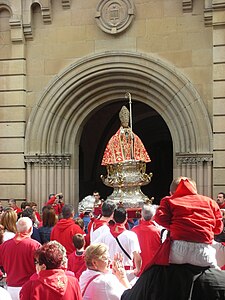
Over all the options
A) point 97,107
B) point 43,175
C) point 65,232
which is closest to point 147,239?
point 65,232

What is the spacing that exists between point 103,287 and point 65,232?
302 centimetres

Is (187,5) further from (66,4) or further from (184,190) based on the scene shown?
(184,190)

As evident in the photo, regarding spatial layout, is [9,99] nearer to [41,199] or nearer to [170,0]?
[41,199]

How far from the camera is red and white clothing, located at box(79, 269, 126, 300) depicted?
170 inches

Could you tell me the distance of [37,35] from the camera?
14.0 meters

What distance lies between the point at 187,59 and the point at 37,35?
3631mm

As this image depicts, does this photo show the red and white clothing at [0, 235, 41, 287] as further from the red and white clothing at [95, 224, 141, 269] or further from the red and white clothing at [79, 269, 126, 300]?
the red and white clothing at [79, 269, 126, 300]

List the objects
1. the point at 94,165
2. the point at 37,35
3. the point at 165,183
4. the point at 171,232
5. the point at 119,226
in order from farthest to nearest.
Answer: the point at 165,183 → the point at 94,165 → the point at 37,35 → the point at 119,226 → the point at 171,232

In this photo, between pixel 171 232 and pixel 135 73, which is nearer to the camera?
pixel 171 232

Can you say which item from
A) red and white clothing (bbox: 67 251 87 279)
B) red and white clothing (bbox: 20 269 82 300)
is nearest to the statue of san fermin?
red and white clothing (bbox: 67 251 87 279)

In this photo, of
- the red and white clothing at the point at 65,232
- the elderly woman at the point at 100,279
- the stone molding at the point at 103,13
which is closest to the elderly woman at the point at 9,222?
the red and white clothing at the point at 65,232

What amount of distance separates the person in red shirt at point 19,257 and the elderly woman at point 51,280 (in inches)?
63.0

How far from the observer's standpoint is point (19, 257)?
5641mm

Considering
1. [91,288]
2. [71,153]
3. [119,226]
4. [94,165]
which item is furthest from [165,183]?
[91,288]
